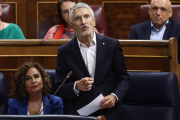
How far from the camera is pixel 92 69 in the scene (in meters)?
0.72

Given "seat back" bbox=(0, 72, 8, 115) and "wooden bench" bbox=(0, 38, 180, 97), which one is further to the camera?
"wooden bench" bbox=(0, 38, 180, 97)

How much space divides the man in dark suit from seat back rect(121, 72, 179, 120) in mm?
75

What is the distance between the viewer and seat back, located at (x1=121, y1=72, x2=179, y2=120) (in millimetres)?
750

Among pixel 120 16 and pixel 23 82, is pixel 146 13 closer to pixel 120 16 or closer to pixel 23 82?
pixel 120 16

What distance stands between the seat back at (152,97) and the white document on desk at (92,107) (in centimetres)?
12

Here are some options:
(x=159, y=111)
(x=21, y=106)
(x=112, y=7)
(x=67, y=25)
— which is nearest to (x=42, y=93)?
(x=21, y=106)

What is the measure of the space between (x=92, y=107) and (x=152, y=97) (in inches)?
6.5

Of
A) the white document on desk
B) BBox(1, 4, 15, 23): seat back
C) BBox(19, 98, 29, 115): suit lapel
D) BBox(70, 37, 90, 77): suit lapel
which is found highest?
BBox(1, 4, 15, 23): seat back

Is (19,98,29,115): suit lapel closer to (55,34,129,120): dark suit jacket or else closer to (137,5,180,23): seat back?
(55,34,129,120): dark suit jacket

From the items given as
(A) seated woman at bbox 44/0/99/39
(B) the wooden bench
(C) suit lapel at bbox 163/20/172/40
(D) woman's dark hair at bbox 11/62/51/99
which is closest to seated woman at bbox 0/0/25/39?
(A) seated woman at bbox 44/0/99/39

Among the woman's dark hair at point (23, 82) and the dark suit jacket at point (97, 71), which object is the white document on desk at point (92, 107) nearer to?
the dark suit jacket at point (97, 71)

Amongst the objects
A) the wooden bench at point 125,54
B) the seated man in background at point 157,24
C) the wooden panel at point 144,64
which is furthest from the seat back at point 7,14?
the wooden panel at point 144,64

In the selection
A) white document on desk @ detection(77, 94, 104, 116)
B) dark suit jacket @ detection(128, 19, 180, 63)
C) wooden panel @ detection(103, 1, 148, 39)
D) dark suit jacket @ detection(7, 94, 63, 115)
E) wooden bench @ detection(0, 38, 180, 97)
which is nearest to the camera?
white document on desk @ detection(77, 94, 104, 116)

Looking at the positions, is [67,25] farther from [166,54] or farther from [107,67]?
[107,67]
